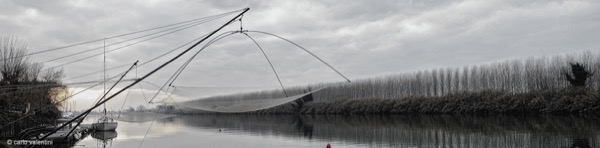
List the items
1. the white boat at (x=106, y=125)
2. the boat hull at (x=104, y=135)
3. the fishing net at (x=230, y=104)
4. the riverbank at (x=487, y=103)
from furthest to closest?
the white boat at (x=106, y=125), the riverbank at (x=487, y=103), the boat hull at (x=104, y=135), the fishing net at (x=230, y=104)

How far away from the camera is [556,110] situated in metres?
34.2

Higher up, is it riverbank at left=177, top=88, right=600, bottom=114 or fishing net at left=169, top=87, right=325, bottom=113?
fishing net at left=169, top=87, right=325, bottom=113

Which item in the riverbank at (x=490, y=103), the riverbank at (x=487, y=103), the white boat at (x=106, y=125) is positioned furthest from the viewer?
the white boat at (x=106, y=125)

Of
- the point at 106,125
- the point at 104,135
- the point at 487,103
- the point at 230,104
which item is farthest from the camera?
the point at 487,103

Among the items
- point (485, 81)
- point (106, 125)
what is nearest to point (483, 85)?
point (485, 81)

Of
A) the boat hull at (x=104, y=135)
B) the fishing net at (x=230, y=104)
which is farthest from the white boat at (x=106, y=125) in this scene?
the fishing net at (x=230, y=104)

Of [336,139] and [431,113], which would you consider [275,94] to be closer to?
[431,113]

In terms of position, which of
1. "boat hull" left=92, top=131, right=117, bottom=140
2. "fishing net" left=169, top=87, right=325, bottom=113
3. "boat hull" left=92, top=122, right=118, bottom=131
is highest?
"fishing net" left=169, top=87, right=325, bottom=113

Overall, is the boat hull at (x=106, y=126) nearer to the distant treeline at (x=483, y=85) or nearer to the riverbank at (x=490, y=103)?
the distant treeline at (x=483, y=85)

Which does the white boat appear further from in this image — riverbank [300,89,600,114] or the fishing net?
riverbank [300,89,600,114]

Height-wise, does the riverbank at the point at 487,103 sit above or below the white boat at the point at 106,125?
above

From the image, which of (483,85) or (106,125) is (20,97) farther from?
(483,85)

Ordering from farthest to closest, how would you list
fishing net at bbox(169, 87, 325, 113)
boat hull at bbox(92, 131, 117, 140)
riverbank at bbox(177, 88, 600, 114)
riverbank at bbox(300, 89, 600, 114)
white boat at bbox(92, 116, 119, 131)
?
1. white boat at bbox(92, 116, 119, 131)
2. riverbank at bbox(177, 88, 600, 114)
3. riverbank at bbox(300, 89, 600, 114)
4. boat hull at bbox(92, 131, 117, 140)
5. fishing net at bbox(169, 87, 325, 113)

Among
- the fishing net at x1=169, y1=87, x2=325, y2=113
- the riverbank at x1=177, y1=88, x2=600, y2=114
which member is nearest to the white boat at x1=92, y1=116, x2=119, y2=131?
the fishing net at x1=169, y1=87, x2=325, y2=113
